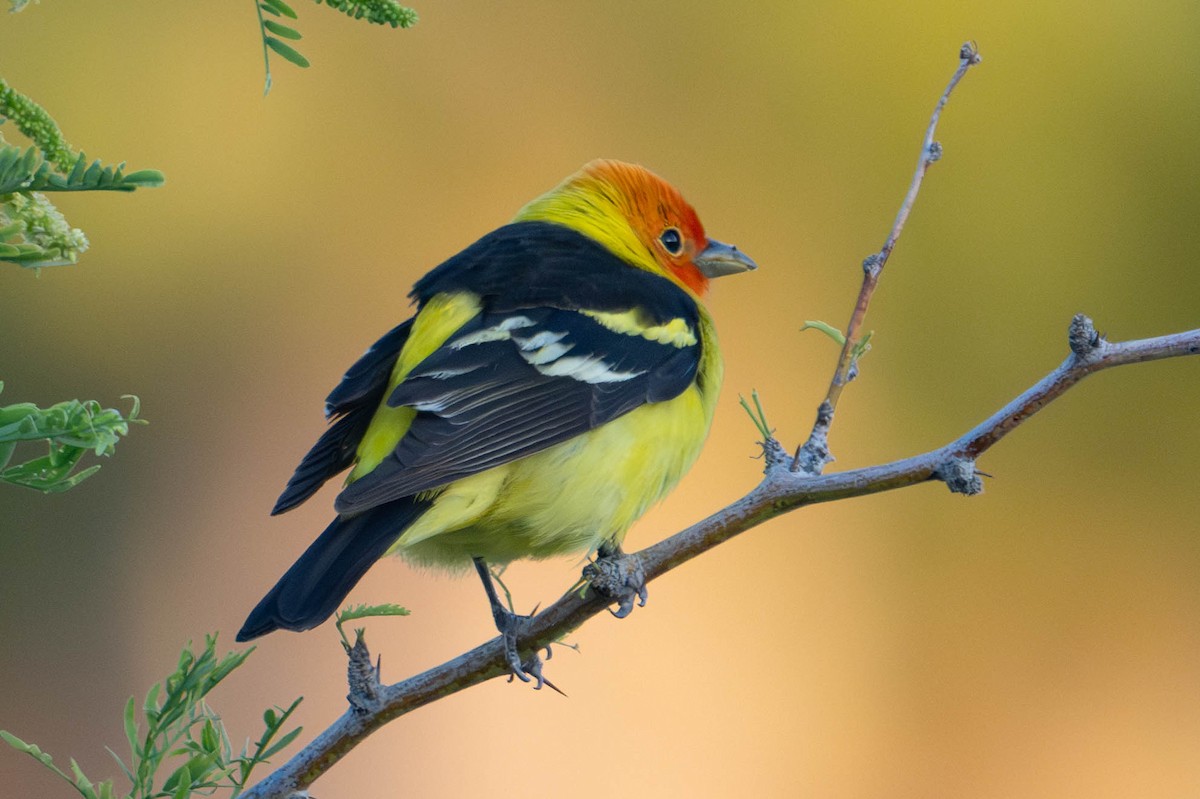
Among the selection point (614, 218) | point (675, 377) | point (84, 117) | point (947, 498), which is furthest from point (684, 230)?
point (84, 117)

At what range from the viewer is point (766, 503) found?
1886mm

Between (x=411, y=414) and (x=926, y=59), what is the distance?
140 inches

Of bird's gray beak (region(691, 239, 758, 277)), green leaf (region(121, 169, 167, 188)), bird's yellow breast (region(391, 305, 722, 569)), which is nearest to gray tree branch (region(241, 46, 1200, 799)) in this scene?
bird's yellow breast (region(391, 305, 722, 569))

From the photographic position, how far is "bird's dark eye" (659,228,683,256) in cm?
354

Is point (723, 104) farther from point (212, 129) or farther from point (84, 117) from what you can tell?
point (84, 117)

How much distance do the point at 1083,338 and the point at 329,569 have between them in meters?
1.28

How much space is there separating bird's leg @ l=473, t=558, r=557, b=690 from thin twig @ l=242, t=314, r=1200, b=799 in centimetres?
2

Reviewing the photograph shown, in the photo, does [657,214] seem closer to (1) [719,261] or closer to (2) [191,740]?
(1) [719,261]

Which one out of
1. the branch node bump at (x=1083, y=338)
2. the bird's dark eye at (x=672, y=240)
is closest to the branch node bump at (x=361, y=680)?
the branch node bump at (x=1083, y=338)

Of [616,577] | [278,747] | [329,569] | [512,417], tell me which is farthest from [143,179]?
[512,417]

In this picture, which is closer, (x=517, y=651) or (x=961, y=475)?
(x=961, y=475)

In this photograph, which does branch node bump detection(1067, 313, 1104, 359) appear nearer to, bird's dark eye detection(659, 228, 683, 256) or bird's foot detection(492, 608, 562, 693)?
bird's foot detection(492, 608, 562, 693)

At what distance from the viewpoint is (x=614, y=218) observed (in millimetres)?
3496

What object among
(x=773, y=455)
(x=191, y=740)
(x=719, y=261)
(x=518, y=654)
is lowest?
(x=191, y=740)
